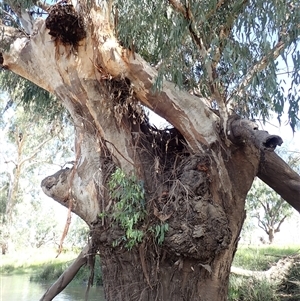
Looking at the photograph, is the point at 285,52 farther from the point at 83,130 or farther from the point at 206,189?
the point at 83,130

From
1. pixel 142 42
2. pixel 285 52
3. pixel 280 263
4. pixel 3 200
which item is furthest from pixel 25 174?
pixel 285 52

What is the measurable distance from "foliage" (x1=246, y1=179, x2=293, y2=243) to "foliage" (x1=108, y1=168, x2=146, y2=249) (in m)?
11.8

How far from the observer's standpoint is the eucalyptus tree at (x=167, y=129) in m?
3.38

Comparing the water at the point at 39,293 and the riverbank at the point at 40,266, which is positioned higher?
the riverbank at the point at 40,266

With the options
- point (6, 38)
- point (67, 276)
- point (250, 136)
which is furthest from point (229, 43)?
point (67, 276)

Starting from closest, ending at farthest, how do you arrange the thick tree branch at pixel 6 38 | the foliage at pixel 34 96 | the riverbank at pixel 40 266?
the thick tree branch at pixel 6 38 → the foliage at pixel 34 96 → the riverbank at pixel 40 266

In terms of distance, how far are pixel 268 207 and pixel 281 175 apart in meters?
15.2

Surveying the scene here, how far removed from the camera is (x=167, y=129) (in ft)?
13.9

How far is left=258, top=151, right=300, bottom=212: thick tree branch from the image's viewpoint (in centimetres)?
387

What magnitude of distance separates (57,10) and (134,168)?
1.46 meters

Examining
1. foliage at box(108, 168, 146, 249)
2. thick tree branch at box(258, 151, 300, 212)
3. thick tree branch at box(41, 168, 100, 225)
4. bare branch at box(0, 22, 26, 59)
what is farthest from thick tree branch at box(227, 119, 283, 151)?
bare branch at box(0, 22, 26, 59)

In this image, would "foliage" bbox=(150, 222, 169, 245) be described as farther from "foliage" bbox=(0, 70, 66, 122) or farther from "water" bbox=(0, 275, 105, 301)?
"water" bbox=(0, 275, 105, 301)

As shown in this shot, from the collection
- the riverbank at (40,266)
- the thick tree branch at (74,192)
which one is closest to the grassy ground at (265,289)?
the riverbank at (40,266)

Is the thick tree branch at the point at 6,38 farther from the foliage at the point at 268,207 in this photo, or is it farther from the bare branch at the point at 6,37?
the foliage at the point at 268,207
